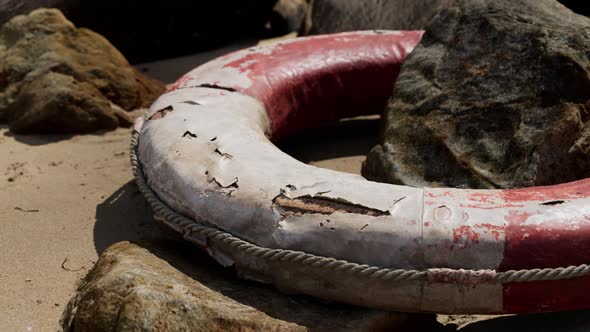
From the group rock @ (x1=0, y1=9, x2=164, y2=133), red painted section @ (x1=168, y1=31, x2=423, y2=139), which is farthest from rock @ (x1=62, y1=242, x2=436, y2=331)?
rock @ (x1=0, y1=9, x2=164, y2=133)

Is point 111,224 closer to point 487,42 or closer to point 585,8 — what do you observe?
point 487,42

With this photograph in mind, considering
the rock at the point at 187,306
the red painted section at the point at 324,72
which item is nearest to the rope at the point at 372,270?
the rock at the point at 187,306

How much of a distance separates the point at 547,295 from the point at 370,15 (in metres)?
2.56

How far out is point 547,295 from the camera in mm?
2262

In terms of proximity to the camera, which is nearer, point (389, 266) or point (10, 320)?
point (389, 266)

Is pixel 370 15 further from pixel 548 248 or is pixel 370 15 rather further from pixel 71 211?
pixel 548 248

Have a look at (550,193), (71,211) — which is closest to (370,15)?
(71,211)

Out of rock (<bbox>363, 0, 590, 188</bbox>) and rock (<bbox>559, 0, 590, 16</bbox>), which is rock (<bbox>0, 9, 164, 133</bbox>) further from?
rock (<bbox>559, 0, 590, 16</bbox>)

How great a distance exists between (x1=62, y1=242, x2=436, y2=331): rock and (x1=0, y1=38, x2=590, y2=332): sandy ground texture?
0.19 meters

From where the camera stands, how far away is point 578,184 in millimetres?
2428

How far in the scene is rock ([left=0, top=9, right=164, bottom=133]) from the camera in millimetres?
3891

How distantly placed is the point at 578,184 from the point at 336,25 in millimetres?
2377

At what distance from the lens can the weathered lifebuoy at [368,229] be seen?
2250 millimetres

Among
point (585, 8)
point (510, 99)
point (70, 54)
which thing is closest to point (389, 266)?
point (510, 99)
